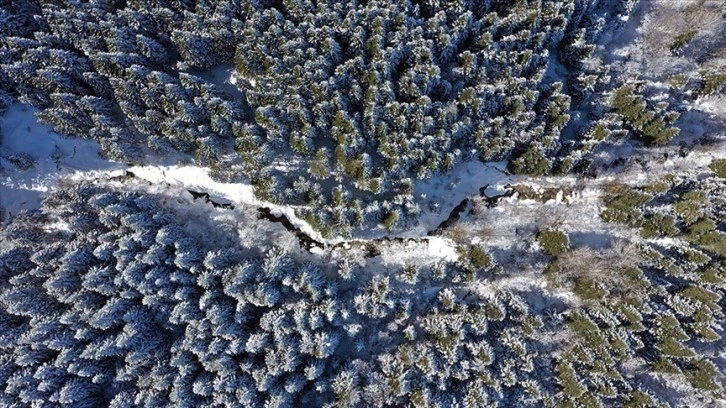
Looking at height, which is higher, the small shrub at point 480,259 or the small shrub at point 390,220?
the small shrub at point 390,220

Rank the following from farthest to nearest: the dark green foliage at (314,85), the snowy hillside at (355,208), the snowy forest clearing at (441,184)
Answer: the snowy forest clearing at (441,184) → the dark green foliage at (314,85) → the snowy hillside at (355,208)

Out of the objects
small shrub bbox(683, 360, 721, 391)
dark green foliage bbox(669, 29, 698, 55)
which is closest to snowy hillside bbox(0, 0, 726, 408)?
small shrub bbox(683, 360, 721, 391)

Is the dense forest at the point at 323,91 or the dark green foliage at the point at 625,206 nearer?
the dense forest at the point at 323,91

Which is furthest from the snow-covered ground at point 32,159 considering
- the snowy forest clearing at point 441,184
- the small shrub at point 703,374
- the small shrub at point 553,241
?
the small shrub at point 703,374

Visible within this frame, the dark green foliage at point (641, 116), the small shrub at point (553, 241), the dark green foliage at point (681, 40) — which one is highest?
the dark green foliage at point (681, 40)

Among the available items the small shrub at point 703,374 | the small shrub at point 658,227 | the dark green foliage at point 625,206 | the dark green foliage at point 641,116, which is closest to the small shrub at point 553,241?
the dark green foliage at point 625,206

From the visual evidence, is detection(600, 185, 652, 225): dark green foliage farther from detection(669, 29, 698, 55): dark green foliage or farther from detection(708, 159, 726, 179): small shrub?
detection(669, 29, 698, 55): dark green foliage

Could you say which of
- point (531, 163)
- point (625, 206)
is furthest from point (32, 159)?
point (625, 206)

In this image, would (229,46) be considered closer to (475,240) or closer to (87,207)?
(87,207)

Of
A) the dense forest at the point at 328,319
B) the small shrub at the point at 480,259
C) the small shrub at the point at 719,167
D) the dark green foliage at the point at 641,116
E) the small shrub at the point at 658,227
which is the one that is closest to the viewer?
the dense forest at the point at 328,319

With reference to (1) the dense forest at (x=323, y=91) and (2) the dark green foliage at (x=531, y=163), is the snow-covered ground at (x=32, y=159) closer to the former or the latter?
(1) the dense forest at (x=323, y=91)
